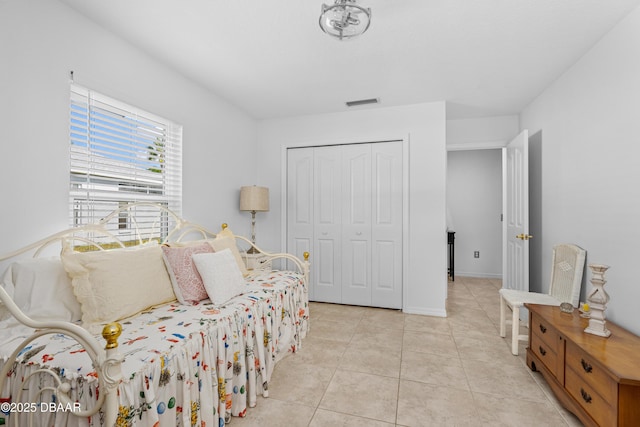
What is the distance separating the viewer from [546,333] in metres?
1.97

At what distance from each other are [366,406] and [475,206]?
4.59m

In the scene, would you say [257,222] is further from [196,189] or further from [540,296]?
[540,296]

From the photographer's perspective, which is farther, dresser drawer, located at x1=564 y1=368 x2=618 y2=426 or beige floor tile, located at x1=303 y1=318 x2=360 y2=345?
beige floor tile, located at x1=303 y1=318 x2=360 y2=345

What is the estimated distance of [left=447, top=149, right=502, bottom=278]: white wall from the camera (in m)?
5.26

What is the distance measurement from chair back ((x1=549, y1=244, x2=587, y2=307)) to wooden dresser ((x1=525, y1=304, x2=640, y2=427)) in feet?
1.12

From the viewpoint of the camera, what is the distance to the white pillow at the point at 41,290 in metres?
1.43

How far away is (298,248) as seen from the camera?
3.92m

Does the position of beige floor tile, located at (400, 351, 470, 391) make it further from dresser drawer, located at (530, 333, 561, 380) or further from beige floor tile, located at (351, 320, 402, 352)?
dresser drawer, located at (530, 333, 561, 380)

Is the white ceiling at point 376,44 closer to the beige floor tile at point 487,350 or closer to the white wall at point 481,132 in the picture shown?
the white wall at point 481,132

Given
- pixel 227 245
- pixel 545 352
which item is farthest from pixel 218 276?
pixel 545 352

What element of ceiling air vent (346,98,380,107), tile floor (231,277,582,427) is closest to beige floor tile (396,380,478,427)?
tile floor (231,277,582,427)

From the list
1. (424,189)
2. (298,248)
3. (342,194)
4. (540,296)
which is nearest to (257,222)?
(298,248)

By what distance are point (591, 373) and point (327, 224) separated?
2.73 metres

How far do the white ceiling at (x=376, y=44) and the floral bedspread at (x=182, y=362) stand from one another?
6.05ft
